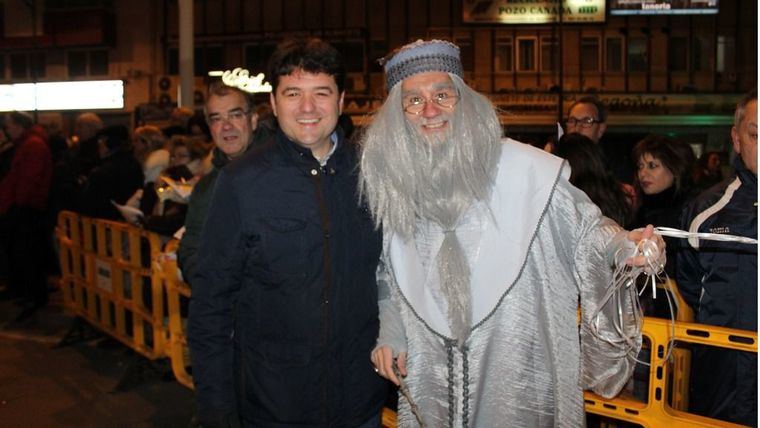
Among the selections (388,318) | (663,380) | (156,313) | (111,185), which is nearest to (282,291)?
(388,318)

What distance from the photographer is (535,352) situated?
237 cm

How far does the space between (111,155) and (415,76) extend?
523 centimetres

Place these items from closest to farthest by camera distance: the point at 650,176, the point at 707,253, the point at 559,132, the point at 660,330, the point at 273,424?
the point at 273,424 → the point at 660,330 → the point at 707,253 → the point at 650,176 → the point at 559,132

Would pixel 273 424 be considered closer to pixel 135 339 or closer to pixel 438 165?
pixel 438 165

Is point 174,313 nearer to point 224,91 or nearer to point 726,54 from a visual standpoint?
point 224,91

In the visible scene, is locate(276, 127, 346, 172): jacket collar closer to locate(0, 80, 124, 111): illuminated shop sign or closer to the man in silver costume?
the man in silver costume

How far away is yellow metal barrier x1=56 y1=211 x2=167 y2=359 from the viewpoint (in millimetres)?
5754

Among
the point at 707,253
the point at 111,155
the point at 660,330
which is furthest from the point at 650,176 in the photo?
the point at 111,155

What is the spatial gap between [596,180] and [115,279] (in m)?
4.33

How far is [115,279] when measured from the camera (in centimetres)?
641

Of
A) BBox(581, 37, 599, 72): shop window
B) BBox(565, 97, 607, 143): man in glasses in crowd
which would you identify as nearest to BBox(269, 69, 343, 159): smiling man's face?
BBox(565, 97, 607, 143): man in glasses in crowd

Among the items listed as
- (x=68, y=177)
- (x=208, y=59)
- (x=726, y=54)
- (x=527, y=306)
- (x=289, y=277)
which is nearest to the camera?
(x=527, y=306)

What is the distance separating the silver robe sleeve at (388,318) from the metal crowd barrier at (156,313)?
945mm

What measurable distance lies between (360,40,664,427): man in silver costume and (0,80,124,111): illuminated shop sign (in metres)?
28.8
